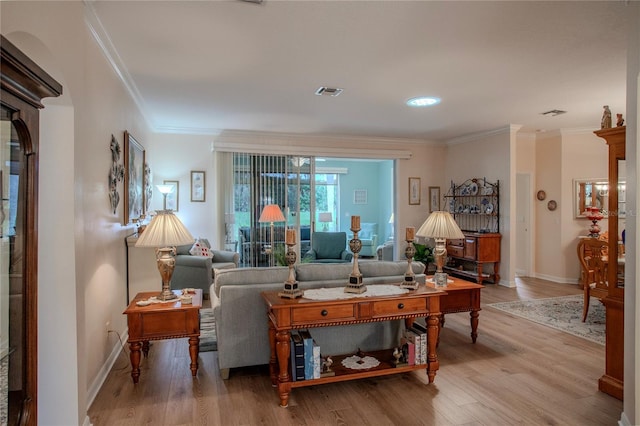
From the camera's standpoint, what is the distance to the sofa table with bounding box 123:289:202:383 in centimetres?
276

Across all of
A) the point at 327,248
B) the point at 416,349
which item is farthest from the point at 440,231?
the point at 327,248

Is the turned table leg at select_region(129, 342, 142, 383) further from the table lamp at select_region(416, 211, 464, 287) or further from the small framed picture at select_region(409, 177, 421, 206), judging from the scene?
the small framed picture at select_region(409, 177, 421, 206)

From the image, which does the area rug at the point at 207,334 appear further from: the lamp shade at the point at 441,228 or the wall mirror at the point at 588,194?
the wall mirror at the point at 588,194

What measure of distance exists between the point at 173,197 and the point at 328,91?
3547 millimetres

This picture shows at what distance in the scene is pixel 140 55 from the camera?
10.6ft

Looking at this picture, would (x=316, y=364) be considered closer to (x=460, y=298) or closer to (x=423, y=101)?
(x=460, y=298)

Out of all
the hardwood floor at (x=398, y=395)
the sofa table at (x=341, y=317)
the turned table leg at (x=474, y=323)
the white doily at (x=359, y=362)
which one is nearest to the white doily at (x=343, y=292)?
the sofa table at (x=341, y=317)

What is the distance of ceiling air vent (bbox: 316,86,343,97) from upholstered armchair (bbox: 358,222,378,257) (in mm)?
5315

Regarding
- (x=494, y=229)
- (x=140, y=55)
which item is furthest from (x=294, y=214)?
(x=140, y=55)

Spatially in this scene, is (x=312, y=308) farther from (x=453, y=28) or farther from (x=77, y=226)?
(x=453, y=28)

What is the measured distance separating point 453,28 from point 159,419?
3.36 metres

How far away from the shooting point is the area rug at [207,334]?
3627 millimetres

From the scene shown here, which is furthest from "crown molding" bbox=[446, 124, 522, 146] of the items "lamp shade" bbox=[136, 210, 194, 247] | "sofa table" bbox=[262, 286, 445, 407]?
"lamp shade" bbox=[136, 210, 194, 247]

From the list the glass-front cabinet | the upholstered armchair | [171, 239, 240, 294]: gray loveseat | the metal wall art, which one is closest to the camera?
the glass-front cabinet
